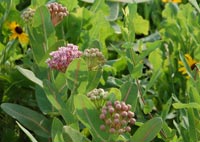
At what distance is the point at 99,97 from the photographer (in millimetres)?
1109

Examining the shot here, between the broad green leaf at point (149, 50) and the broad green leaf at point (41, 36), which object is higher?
the broad green leaf at point (41, 36)

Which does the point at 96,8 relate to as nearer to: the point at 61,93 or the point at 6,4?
the point at 6,4

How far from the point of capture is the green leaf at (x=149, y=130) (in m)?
1.05

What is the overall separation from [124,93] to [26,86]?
21.4 inches

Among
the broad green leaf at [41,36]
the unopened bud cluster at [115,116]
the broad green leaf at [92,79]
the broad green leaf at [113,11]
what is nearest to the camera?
the unopened bud cluster at [115,116]

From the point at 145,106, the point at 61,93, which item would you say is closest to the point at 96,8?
the point at 145,106

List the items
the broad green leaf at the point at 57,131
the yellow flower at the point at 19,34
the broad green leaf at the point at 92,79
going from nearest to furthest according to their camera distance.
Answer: the broad green leaf at the point at 57,131, the broad green leaf at the point at 92,79, the yellow flower at the point at 19,34

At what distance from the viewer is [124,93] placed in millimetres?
1145

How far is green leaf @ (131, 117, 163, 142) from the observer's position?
3.45 ft

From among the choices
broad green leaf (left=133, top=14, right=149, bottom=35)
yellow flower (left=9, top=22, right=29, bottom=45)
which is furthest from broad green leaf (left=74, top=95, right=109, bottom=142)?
broad green leaf (left=133, top=14, right=149, bottom=35)

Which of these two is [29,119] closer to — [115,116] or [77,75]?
[77,75]

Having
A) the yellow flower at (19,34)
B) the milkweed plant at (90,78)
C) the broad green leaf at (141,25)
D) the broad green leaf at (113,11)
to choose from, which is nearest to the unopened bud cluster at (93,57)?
the milkweed plant at (90,78)

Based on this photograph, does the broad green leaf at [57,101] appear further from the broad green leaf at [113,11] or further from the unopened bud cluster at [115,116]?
the broad green leaf at [113,11]

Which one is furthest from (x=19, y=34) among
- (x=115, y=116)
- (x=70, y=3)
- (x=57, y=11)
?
(x=115, y=116)
